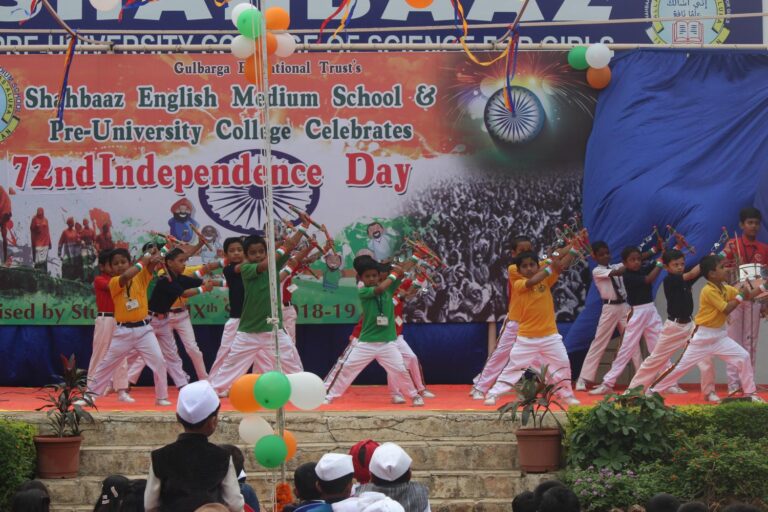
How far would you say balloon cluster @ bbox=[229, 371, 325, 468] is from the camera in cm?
852

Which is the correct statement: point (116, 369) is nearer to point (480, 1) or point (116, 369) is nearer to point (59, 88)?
point (59, 88)

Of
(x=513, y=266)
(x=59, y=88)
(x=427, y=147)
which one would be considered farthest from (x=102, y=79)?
(x=513, y=266)

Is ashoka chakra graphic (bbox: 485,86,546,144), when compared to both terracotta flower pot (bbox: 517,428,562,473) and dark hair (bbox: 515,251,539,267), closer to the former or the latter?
dark hair (bbox: 515,251,539,267)

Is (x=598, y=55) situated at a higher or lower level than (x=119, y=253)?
higher

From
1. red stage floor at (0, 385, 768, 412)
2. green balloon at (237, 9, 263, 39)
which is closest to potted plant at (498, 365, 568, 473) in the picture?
red stage floor at (0, 385, 768, 412)

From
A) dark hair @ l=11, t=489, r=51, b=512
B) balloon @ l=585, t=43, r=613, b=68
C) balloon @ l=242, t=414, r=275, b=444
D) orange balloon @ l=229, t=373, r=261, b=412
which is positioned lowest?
dark hair @ l=11, t=489, r=51, b=512

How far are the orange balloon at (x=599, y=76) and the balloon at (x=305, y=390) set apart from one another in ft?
23.9

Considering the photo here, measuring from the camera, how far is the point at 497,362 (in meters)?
14.3

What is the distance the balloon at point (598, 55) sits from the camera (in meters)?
14.8

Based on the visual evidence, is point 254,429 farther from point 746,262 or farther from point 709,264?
point 746,262

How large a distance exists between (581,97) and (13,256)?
6609 mm

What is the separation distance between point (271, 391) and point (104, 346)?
6048 millimetres

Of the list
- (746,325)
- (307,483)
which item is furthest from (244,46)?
(746,325)

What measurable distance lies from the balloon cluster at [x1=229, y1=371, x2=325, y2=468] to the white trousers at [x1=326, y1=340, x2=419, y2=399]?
4.23 meters
